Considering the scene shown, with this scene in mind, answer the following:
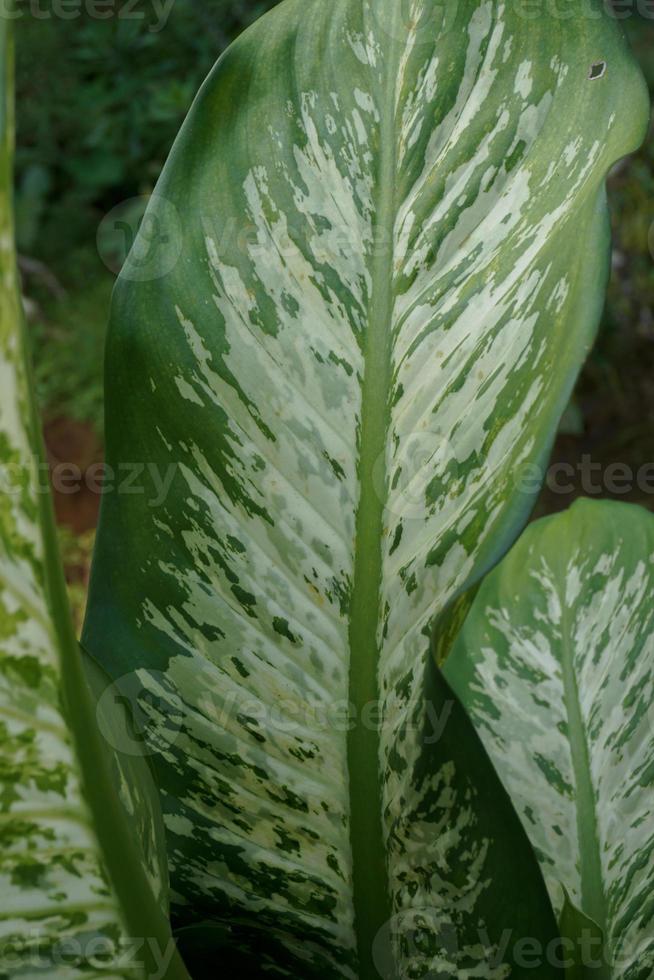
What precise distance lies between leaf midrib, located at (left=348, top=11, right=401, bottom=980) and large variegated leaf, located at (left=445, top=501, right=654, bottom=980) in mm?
124

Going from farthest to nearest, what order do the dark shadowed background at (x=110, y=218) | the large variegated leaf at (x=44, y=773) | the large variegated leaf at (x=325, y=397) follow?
the dark shadowed background at (x=110, y=218), the large variegated leaf at (x=325, y=397), the large variegated leaf at (x=44, y=773)

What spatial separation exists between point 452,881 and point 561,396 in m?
0.21

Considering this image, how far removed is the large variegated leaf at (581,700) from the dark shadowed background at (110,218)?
93 centimetres

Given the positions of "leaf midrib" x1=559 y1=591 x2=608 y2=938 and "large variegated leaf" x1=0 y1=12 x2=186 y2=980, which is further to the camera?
"leaf midrib" x1=559 y1=591 x2=608 y2=938

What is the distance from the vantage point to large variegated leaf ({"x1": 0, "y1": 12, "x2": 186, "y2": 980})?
285 mm

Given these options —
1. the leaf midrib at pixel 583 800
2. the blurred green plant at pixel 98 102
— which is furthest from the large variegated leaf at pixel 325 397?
the blurred green plant at pixel 98 102

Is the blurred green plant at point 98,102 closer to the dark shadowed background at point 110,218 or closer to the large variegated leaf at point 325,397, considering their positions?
the dark shadowed background at point 110,218

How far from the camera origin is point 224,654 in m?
0.49

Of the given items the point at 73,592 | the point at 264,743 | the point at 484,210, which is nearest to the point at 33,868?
the point at 264,743

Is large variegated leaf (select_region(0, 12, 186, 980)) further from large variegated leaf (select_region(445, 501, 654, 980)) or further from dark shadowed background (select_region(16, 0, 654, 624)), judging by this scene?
dark shadowed background (select_region(16, 0, 654, 624))

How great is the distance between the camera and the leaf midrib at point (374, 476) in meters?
0.47

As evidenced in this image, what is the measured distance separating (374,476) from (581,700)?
0.20 metres

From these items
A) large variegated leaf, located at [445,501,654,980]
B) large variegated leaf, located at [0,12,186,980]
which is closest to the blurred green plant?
large variegated leaf, located at [445,501,654,980]

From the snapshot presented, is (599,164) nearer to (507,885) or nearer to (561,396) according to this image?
(561,396)
